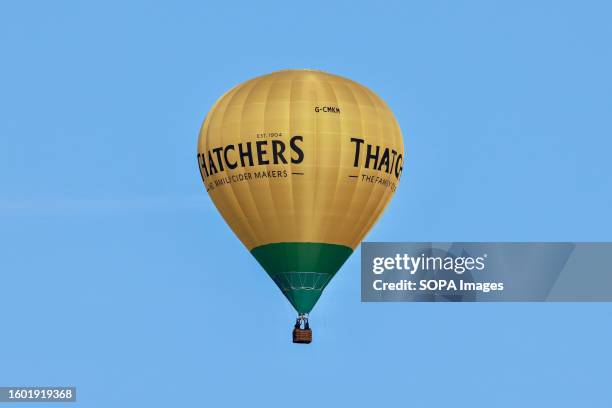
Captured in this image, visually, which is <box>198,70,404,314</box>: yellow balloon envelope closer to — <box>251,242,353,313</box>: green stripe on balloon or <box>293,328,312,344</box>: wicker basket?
<box>251,242,353,313</box>: green stripe on balloon

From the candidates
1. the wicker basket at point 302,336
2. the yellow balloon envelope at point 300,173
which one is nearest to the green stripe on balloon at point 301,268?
the yellow balloon envelope at point 300,173

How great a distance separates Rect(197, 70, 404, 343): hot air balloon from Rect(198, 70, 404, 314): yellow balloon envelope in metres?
0.04

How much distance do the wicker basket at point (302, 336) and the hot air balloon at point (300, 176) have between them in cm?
4

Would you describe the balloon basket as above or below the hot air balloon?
below

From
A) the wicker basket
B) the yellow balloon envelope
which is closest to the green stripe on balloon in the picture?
the yellow balloon envelope

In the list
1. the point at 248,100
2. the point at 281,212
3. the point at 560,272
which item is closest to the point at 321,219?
the point at 281,212

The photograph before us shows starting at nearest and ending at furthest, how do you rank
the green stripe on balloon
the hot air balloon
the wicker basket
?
1. the wicker basket
2. the hot air balloon
3. the green stripe on balloon

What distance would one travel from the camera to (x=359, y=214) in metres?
64.4

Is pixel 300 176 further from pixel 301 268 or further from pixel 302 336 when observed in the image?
pixel 302 336

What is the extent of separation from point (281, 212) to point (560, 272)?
1286cm

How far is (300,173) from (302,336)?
639 cm

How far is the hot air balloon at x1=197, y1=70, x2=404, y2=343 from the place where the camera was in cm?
6341

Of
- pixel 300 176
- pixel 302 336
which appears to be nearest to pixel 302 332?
pixel 302 336

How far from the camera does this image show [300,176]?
63.2 m
